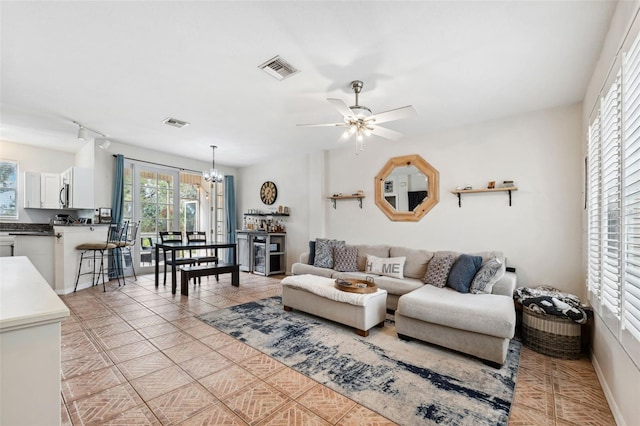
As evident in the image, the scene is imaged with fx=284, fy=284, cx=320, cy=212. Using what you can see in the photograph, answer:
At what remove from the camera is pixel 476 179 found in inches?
163

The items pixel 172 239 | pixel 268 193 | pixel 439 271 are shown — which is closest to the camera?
pixel 439 271

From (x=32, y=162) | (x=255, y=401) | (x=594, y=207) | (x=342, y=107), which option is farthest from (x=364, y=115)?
(x=32, y=162)

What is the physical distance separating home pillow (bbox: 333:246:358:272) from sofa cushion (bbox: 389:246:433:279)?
761 mm

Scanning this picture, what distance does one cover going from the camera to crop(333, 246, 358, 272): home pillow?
183 inches

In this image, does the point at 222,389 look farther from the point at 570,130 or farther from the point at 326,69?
the point at 570,130

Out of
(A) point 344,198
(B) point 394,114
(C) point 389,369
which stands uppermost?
(B) point 394,114

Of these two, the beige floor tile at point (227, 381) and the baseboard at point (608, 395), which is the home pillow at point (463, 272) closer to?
the baseboard at point (608, 395)

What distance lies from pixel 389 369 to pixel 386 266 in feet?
6.54

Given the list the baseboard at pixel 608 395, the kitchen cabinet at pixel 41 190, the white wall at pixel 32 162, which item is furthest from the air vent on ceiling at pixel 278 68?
the white wall at pixel 32 162

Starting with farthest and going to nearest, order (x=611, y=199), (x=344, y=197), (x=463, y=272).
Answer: (x=344, y=197), (x=463, y=272), (x=611, y=199)

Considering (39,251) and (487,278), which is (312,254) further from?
(39,251)

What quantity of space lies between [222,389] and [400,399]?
4.25 feet

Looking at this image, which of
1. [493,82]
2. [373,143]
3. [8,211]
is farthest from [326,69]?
[8,211]

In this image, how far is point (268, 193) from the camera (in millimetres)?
7133
